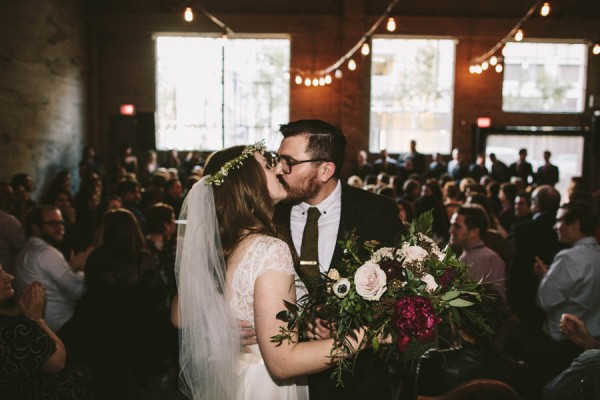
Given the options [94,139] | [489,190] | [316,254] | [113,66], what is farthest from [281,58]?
[316,254]

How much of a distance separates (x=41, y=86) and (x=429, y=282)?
1171cm

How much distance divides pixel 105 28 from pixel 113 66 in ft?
3.21

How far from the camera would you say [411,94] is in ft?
53.0

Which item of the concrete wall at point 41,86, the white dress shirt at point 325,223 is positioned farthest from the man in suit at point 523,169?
the white dress shirt at point 325,223

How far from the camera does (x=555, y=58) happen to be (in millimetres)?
16094

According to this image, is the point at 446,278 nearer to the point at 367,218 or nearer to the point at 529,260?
the point at 367,218

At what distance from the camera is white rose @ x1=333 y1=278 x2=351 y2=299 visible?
1998 millimetres

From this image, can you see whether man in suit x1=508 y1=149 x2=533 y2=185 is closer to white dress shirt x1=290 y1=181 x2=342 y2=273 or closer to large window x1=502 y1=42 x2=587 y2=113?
large window x1=502 y1=42 x2=587 y2=113

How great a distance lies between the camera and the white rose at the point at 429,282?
1988 millimetres

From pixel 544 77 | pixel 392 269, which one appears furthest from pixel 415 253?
pixel 544 77

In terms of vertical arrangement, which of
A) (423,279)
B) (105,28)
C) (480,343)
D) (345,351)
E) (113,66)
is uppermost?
(105,28)

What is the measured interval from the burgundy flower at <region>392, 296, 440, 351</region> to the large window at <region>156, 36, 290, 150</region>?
1408 cm

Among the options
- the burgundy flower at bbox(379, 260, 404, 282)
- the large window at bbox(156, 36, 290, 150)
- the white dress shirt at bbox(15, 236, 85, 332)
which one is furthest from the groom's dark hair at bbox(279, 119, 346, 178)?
the large window at bbox(156, 36, 290, 150)

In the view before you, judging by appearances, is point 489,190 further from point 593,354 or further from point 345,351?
point 345,351
